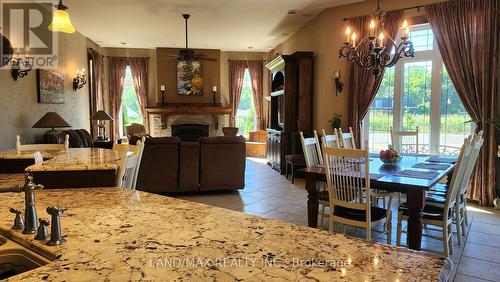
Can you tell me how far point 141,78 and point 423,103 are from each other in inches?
290

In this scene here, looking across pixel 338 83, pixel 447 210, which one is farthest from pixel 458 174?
pixel 338 83

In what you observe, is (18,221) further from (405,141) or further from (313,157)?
(405,141)

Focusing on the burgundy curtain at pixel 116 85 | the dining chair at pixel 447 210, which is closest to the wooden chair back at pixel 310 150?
the dining chair at pixel 447 210

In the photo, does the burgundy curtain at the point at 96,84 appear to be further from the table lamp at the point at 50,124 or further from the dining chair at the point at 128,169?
the dining chair at the point at 128,169

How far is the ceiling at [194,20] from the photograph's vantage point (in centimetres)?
576

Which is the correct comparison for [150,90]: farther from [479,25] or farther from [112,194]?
[112,194]

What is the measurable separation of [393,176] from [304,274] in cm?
232

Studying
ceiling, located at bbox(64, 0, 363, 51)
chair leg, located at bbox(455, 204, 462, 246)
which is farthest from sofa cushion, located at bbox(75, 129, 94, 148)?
chair leg, located at bbox(455, 204, 462, 246)

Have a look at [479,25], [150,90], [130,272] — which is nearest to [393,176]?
[130,272]

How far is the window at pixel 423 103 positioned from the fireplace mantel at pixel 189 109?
4.81 metres

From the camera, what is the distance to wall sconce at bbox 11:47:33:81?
15.7 ft

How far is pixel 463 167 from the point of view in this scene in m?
2.91

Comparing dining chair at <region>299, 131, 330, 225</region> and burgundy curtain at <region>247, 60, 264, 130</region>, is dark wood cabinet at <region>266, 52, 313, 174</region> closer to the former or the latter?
burgundy curtain at <region>247, 60, 264, 130</region>

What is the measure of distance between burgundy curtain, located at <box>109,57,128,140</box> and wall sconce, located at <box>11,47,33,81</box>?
14.7 ft
